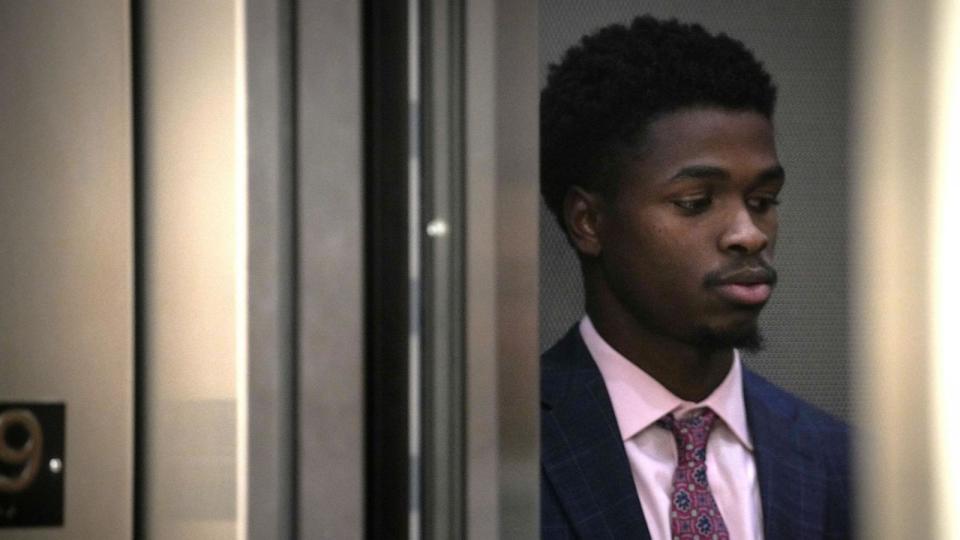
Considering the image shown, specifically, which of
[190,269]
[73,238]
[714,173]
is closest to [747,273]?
[714,173]

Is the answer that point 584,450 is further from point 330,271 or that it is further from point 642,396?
point 330,271

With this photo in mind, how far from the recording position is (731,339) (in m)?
1.66

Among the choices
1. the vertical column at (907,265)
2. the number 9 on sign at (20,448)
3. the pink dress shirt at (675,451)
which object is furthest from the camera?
the number 9 on sign at (20,448)

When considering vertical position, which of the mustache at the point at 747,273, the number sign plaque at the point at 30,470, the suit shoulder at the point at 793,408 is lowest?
the number sign plaque at the point at 30,470

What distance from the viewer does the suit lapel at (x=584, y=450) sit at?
1.69 m

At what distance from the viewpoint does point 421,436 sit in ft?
5.90

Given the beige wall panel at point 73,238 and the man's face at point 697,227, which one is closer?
the man's face at point 697,227

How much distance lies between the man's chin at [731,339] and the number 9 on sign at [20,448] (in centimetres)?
95

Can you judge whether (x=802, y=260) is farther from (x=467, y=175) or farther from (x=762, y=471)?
(x=467, y=175)

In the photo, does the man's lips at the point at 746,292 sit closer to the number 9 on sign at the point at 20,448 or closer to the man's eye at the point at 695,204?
the man's eye at the point at 695,204

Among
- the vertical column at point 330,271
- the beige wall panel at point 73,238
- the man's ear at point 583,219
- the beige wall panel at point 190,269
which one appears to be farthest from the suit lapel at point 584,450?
the beige wall panel at point 73,238

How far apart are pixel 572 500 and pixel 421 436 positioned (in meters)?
0.22

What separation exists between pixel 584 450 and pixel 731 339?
0.23 meters

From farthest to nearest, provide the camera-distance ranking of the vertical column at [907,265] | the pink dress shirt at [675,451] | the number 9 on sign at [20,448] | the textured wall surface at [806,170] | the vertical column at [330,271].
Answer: the number 9 on sign at [20,448], the vertical column at [330,271], the pink dress shirt at [675,451], the textured wall surface at [806,170], the vertical column at [907,265]
